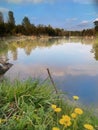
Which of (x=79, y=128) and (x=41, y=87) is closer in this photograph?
(x=79, y=128)

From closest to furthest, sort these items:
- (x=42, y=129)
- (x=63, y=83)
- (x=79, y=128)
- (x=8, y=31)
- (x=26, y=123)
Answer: (x=42, y=129) → (x=26, y=123) → (x=79, y=128) → (x=63, y=83) → (x=8, y=31)

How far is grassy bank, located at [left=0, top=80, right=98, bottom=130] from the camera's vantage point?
409 centimetres

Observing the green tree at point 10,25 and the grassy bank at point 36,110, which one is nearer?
the grassy bank at point 36,110

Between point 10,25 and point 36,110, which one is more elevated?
point 36,110

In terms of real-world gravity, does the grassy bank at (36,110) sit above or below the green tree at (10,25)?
above

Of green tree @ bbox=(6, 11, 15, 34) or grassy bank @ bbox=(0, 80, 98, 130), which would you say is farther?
green tree @ bbox=(6, 11, 15, 34)

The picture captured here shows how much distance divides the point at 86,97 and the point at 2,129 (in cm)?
410

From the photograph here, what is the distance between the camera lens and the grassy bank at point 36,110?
4.09 m

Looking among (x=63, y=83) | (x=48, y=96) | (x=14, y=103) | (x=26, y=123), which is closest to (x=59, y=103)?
(x=48, y=96)

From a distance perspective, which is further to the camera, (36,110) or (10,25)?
(10,25)

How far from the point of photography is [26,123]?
410cm

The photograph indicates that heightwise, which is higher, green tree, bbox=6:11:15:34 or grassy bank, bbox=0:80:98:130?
grassy bank, bbox=0:80:98:130

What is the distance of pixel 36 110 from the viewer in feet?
14.8

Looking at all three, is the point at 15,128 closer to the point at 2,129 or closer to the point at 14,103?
the point at 2,129
